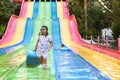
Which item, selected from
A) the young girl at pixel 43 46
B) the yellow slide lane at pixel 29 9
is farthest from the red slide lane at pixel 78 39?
the young girl at pixel 43 46

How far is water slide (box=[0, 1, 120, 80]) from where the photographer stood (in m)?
10.1

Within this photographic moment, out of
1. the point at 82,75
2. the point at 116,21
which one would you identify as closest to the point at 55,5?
the point at 116,21

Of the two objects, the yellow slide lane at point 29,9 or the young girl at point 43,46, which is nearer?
the young girl at point 43,46

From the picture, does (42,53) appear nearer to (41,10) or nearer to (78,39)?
(78,39)

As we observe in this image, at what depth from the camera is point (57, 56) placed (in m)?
15.9

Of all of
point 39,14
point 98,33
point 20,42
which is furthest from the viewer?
point 39,14

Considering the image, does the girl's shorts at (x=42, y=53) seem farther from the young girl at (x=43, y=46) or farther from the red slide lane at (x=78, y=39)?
the red slide lane at (x=78, y=39)

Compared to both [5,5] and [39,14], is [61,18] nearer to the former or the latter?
[39,14]

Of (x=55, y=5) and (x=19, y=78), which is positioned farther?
(x=55, y=5)

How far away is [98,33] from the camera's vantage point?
3011 cm

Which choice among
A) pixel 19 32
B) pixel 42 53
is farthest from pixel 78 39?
pixel 42 53

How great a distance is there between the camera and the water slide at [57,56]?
33.1ft

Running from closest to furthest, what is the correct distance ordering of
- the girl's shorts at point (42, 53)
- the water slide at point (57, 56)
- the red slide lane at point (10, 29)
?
the water slide at point (57, 56) → the girl's shorts at point (42, 53) → the red slide lane at point (10, 29)

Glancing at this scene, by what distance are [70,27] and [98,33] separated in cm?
287
